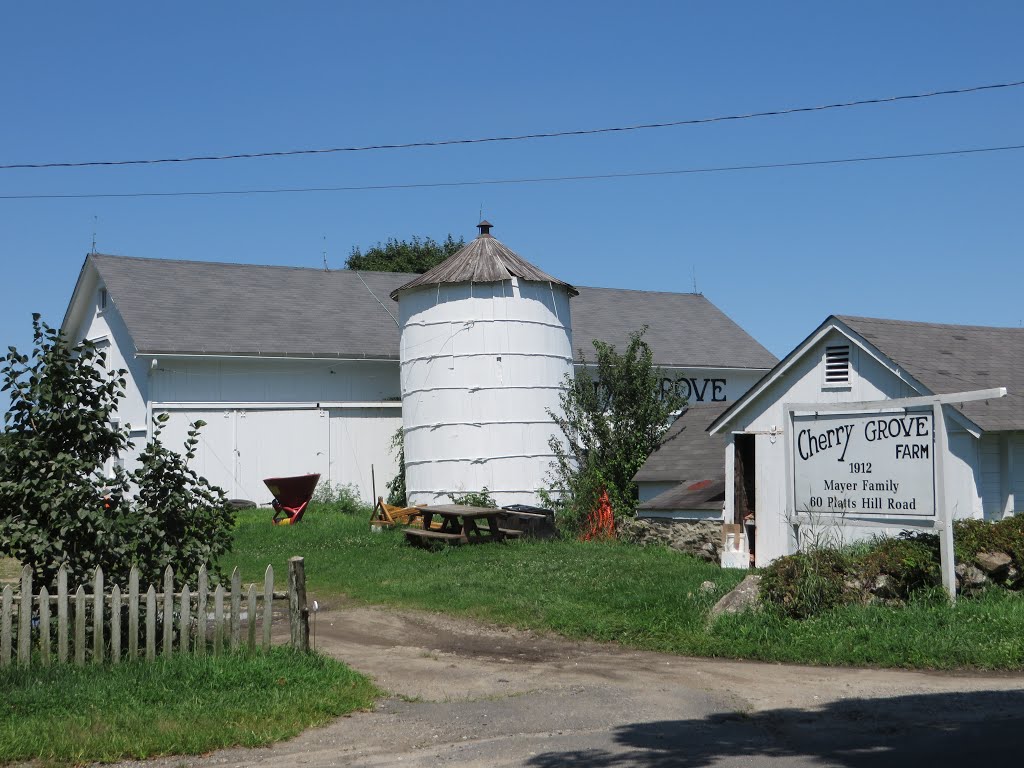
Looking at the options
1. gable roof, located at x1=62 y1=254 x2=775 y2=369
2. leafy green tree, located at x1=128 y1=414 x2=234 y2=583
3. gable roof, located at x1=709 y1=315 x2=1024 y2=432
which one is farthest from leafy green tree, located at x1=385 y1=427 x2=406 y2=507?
leafy green tree, located at x1=128 y1=414 x2=234 y2=583

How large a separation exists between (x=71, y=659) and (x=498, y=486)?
51.3 ft

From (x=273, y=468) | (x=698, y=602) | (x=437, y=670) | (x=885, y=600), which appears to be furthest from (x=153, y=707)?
(x=273, y=468)

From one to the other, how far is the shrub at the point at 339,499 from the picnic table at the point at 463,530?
6.72m

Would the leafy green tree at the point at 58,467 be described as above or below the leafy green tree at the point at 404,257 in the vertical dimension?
below

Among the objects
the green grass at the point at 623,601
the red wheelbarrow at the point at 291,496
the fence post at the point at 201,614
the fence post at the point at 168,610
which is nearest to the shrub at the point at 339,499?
the red wheelbarrow at the point at 291,496

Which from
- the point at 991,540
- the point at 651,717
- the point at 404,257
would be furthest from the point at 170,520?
the point at 404,257

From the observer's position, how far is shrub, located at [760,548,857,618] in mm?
11891

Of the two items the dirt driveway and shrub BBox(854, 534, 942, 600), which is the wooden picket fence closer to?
the dirt driveway

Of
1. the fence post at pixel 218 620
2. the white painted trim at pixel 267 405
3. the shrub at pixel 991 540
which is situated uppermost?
the white painted trim at pixel 267 405

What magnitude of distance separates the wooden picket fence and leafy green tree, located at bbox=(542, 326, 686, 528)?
1372 cm

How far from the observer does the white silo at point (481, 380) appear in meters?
25.0

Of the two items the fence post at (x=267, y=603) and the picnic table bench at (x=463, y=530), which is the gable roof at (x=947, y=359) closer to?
the picnic table bench at (x=463, y=530)

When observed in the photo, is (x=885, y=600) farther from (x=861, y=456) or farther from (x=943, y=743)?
(x=943, y=743)

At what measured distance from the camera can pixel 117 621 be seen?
9430mm
